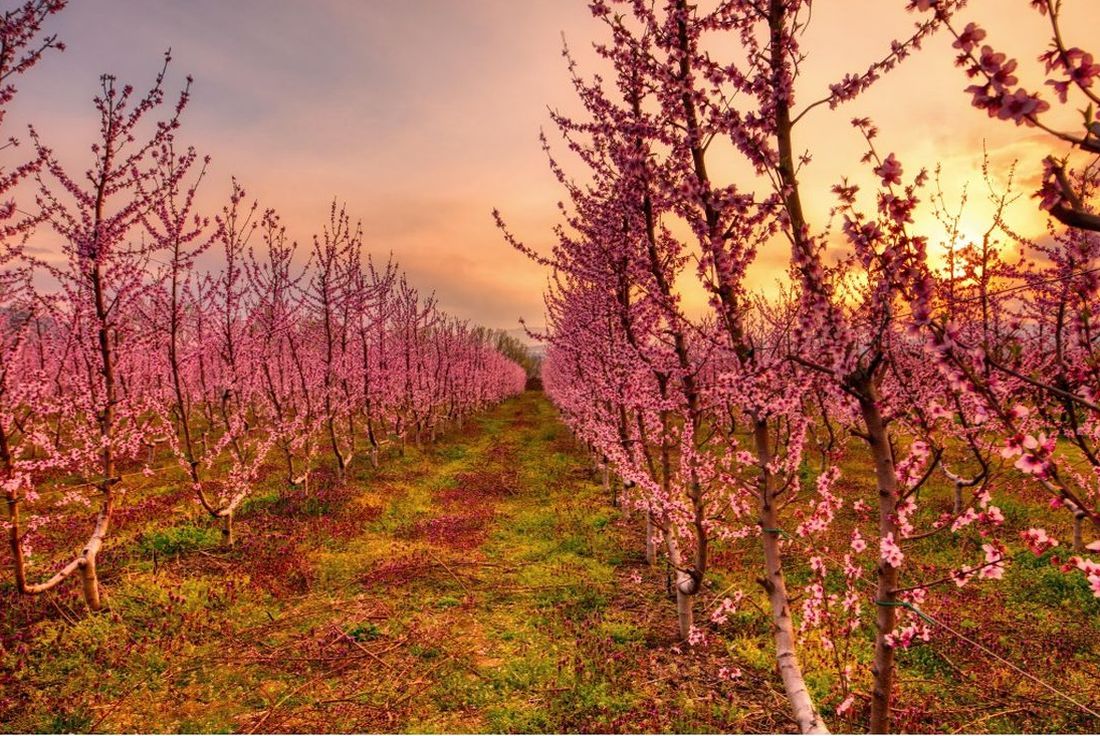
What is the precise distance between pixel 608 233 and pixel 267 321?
508 inches

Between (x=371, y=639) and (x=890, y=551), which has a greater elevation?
(x=890, y=551)

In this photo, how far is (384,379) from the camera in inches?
870

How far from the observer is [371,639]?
7.92 metres

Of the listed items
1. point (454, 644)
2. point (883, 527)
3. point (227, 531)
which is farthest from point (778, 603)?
point (227, 531)

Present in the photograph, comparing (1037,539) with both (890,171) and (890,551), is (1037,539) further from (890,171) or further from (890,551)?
(890,171)

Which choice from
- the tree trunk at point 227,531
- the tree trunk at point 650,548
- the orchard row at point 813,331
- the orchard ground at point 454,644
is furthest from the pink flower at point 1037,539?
the tree trunk at point 227,531

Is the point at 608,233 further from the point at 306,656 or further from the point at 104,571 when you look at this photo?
the point at 104,571

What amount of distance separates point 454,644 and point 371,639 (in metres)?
1.31

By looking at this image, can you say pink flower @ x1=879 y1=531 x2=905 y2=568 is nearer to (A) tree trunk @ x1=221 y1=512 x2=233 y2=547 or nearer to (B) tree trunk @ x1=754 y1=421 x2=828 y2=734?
(B) tree trunk @ x1=754 y1=421 x2=828 y2=734

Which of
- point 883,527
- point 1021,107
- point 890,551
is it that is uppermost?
point 1021,107

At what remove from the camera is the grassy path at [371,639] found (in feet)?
20.1

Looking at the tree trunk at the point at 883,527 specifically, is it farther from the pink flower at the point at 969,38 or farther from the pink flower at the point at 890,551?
the pink flower at the point at 969,38

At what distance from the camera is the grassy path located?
612 cm

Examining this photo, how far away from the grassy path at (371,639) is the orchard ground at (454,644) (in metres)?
0.03
